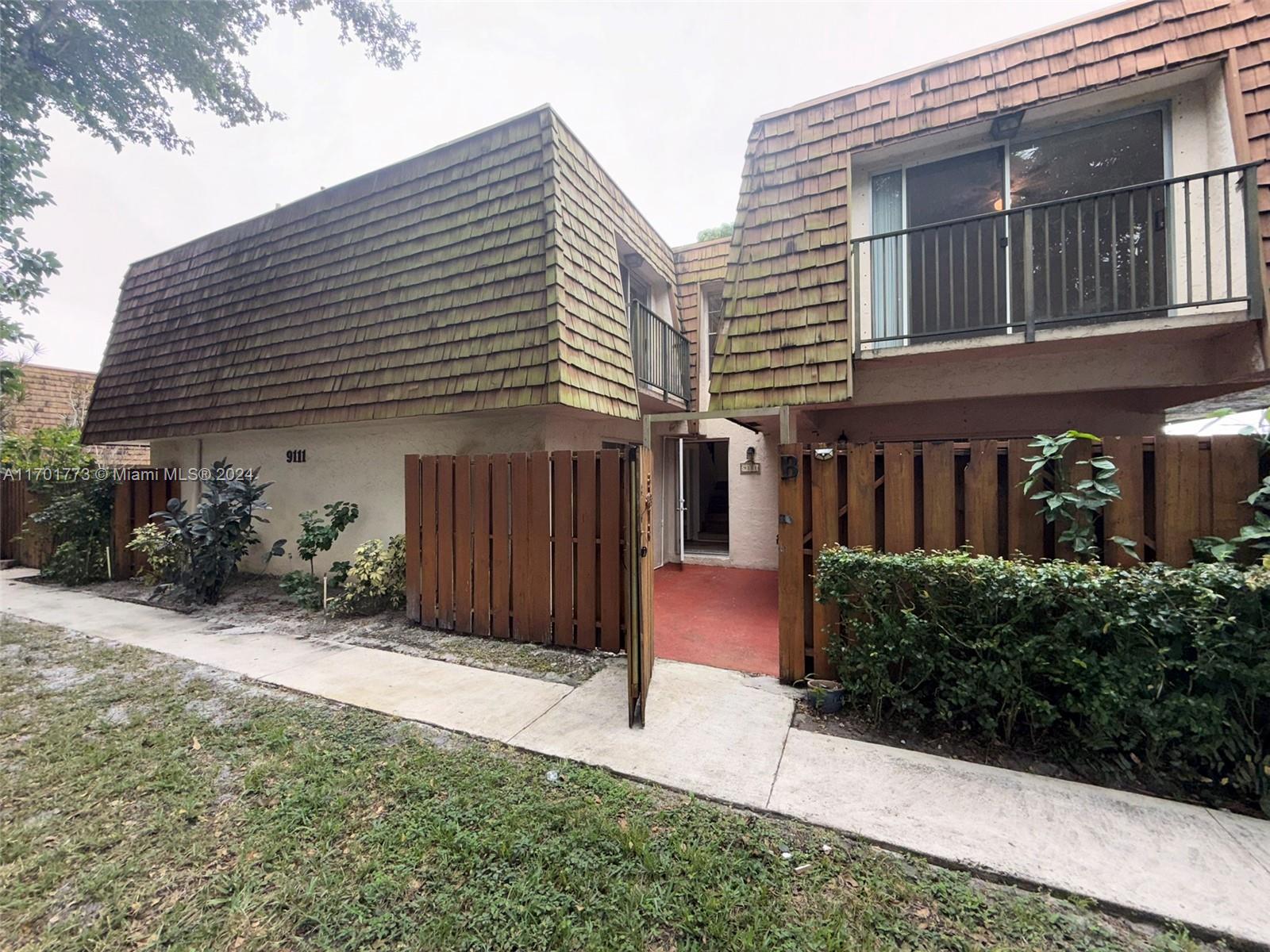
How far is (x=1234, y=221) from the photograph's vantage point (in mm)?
3871

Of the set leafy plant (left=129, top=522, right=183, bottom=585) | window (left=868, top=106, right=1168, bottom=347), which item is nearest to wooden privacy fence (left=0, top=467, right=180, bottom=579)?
leafy plant (left=129, top=522, right=183, bottom=585)

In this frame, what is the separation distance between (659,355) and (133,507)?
9.32 metres

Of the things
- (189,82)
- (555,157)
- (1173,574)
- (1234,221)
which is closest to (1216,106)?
(1234,221)

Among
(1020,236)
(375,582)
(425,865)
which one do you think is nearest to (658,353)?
(1020,236)

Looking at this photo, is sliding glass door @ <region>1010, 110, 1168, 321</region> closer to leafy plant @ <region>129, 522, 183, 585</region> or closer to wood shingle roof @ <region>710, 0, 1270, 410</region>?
wood shingle roof @ <region>710, 0, 1270, 410</region>

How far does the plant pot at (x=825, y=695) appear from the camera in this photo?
10.8 feet

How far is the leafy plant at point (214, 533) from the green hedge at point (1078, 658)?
7.25 metres

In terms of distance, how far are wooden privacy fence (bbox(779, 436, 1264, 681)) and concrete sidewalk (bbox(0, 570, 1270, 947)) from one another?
909mm

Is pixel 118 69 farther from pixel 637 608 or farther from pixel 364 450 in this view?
pixel 637 608

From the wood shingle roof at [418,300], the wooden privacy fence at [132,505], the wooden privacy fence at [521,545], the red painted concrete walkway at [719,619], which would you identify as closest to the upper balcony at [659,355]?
the wood shingle roof at [418,300]

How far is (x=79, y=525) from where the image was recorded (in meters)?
8.10

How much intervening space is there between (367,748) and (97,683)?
117 inches

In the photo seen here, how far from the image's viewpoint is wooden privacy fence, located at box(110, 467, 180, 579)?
7.95 m

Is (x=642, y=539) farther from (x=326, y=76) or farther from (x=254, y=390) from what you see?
(x=326, y=76)
